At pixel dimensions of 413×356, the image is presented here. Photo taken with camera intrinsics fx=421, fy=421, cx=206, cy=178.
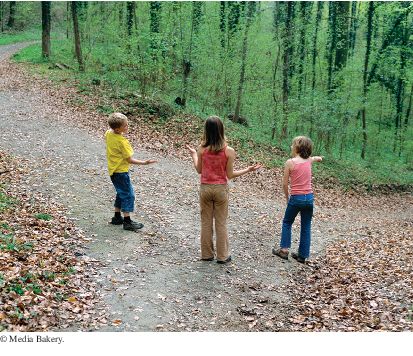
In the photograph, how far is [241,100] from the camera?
23.2m

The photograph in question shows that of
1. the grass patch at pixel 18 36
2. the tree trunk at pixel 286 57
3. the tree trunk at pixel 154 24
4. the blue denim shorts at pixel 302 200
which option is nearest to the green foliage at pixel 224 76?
the tree trunk at pixel 154 24

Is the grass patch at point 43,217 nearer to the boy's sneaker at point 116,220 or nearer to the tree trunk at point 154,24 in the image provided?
the boy's sneaker at point 116,220

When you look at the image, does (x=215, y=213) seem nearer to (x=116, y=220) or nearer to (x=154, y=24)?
(x=116, y=220)

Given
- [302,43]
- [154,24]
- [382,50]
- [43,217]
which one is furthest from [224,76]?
[43,217]

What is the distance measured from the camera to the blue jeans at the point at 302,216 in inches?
294

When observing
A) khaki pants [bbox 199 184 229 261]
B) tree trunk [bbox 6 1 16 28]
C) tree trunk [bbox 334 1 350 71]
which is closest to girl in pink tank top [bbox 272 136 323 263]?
khaki pants [bbox 199 184 229 261]

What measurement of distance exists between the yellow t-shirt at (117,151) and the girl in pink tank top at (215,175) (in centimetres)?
130

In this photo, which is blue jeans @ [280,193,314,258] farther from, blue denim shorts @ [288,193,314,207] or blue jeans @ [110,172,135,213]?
blue jeans @ [110,172,135,213]

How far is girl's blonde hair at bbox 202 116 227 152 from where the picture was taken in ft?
20.9

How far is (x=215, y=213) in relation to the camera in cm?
A: 689

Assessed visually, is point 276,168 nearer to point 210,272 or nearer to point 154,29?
point 154,29

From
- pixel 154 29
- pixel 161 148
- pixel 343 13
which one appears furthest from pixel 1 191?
pixel 343 13

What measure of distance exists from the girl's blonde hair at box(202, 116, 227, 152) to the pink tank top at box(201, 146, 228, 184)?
9 centimetres

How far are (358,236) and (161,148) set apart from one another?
848 cm
